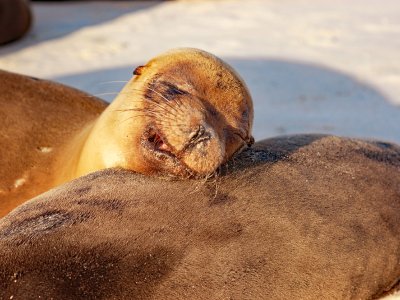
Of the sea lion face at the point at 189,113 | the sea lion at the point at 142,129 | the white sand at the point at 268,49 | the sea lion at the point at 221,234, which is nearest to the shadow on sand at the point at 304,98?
the white sand at the point at 268,49

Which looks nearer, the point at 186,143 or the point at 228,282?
the point at 228,282

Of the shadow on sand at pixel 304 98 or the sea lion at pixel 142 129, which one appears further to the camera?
the shadow on sand at pixel 304 98

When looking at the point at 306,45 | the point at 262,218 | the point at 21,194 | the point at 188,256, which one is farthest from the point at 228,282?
the point at 306,45

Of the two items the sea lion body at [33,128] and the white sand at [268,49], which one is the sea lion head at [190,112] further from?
the white sand at [268,49]

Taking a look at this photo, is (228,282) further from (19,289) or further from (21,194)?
(21,194)

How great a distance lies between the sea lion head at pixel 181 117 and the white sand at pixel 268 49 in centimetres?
152

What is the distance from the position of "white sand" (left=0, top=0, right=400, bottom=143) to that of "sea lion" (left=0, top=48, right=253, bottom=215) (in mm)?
1499

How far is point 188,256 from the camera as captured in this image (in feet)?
6.44

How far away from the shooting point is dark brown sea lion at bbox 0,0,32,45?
597cm

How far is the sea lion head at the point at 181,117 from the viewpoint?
7.95 ft

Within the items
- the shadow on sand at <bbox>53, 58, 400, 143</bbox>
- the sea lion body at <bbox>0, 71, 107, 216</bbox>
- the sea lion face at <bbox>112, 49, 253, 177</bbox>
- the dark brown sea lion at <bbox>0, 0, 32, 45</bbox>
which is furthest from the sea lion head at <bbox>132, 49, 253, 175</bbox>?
the dark brown sea lion at <bbox>0, 0, 32, 45</bbox>

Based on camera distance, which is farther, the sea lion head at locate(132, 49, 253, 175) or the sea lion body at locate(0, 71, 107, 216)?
the sea lion body at locate(0, 71, 107, 216)

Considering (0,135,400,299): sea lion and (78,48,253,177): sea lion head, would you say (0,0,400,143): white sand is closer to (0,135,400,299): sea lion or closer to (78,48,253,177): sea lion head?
(78,48,253,177): sea lion head

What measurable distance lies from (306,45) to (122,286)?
14.7ft
